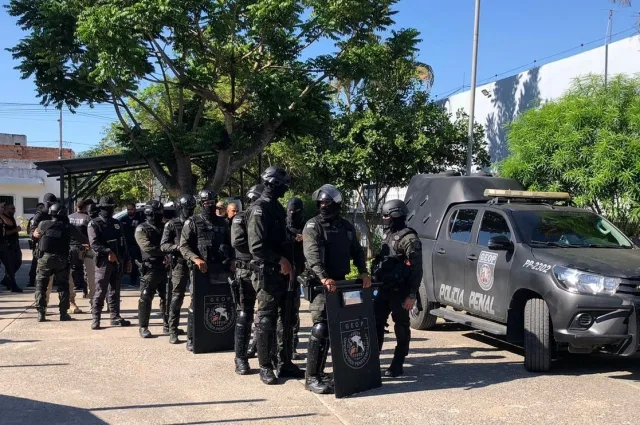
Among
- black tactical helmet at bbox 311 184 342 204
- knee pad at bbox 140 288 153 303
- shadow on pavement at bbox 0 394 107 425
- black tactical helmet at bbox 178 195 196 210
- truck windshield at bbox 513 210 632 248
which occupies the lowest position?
shadow on pavement at bbox 0 394 107 425

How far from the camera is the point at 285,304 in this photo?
613 cm

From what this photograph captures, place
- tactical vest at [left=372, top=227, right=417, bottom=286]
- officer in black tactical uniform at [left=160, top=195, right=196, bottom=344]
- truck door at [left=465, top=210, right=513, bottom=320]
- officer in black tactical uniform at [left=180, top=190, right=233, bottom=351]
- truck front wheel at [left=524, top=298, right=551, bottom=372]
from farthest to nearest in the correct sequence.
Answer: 1. officer in black tactical uniform at [left=160, top=195, right=196, bottom=344]
2. officer in black tactical uniform at [left=180, top=190, right=233, bottom=351]
3. truck door at [left=465, top=210, right=513, bottom=320]
4. truck front wheel at [left=524, top=298, right=551, bottom=372]
5. tactical vest at [left=372, top=227, right=417, bottom=286]

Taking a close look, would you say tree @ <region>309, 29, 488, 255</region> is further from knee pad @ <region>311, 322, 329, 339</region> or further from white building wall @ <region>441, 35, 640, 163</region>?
knee pad @ <region>311, 322, 329, 339</region>

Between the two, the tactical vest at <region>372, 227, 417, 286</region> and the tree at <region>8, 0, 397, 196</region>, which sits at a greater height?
the tree at <region>8, 0, 397, 196</region>

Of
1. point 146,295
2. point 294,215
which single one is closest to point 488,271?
point 294,215

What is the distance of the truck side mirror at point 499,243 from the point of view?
6.69m

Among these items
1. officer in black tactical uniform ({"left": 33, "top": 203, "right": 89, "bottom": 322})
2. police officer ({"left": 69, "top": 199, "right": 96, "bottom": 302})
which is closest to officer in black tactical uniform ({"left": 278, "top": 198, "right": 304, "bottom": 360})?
officer in black tactical uniform ({"left": 33, "top": 203, "right": 89, "bottom": 322})

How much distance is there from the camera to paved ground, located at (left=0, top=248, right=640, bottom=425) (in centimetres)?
500

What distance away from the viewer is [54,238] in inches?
350

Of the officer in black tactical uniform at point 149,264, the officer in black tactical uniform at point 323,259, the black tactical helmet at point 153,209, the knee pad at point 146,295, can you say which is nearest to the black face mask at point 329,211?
the officer in black tactical uniform at point 323,259

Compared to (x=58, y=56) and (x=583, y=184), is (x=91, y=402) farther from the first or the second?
(x=58, y=56)

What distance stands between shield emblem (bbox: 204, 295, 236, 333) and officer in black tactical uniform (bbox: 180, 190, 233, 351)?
0.19 metres

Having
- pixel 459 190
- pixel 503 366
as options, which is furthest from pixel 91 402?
pixel 459 190

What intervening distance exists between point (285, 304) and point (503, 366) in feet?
8.18
